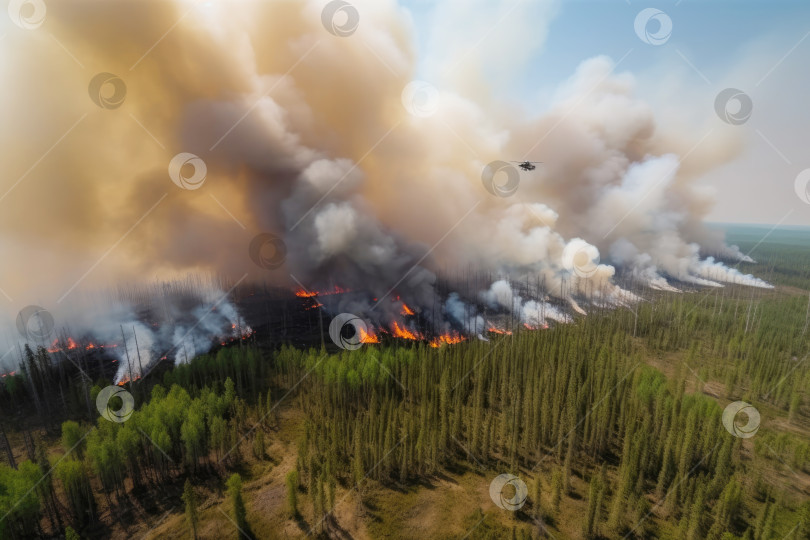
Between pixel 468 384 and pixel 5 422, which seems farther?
pixel 468 384

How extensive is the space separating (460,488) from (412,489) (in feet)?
19.8

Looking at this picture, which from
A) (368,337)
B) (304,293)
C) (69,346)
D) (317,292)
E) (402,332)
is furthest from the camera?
(317,292)

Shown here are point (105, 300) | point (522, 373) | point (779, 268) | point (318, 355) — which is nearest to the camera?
point (522, 373)

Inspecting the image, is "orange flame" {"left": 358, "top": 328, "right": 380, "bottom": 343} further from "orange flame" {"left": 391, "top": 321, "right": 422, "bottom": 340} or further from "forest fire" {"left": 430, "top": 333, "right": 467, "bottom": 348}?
"forest fire" {"left": 430, "top": 333, "right": 467, "bottom": 348}

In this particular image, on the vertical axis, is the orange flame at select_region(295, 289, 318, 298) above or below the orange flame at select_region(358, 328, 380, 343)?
above

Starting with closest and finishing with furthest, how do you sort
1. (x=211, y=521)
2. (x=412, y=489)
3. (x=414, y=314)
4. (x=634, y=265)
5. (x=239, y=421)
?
(x=211, y=521) < (x=412, y=489) < (x=239, y=421) < (x=414, y=314) < (x=634, y=265)

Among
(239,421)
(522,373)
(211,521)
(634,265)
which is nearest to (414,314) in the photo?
(522,373)

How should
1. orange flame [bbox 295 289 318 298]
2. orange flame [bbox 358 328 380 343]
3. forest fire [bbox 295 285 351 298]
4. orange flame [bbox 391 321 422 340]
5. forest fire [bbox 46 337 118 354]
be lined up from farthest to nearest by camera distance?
forest fire [bbox 295 285 351 298]
orange flame [bbox 295 289 318 298]
orange flame [bbox 391 321 422 340]
orange flame [bbox 358 328 380 343]
forest fire [bbox 46 337 118 354]

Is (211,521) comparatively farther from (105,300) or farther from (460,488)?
(105,300)

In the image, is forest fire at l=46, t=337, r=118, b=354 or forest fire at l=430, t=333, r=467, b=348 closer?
forest fire at l=46, t=337, r=118, b=354

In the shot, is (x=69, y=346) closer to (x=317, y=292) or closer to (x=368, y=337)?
(x=317, y=292)

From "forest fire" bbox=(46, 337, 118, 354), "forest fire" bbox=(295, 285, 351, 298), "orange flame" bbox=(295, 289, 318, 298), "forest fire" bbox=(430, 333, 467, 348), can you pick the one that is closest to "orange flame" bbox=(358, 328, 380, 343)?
"forest fire" bbox=(430, 333, 467, 348)

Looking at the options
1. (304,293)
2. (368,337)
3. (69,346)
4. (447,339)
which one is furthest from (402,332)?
(69,346)

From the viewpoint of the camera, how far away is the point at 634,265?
15312 cm
